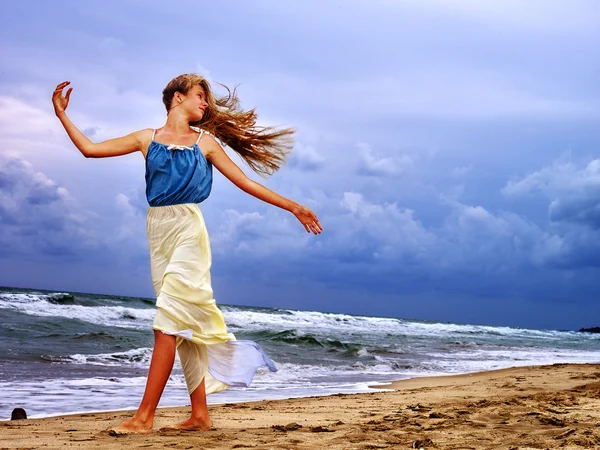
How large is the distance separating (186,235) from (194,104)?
2.71 feet

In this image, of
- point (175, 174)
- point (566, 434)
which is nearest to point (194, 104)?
point (175, 174)

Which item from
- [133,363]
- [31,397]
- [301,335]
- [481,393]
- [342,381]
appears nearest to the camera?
[31,397]

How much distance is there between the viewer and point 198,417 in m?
4.05

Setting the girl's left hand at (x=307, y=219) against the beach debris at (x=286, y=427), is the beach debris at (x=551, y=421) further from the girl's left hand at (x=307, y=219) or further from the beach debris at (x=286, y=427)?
the girl's left hand at (x=307, y=219)

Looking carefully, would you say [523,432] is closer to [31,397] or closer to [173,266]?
[173,266]

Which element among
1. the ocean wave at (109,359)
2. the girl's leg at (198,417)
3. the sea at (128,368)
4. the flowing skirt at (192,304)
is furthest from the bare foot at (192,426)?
the ocean wave at (109,359)

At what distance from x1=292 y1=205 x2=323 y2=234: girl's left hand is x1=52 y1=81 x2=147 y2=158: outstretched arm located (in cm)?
103

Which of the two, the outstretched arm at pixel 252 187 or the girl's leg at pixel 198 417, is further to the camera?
the girl's leg at pixel 198 417

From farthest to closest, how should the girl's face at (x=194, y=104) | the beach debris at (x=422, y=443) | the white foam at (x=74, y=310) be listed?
1. the white foam at (x=74, y=310)
2. the girl's face at (x=194, y=104)
3. the beach debris at (x=422, y=443)

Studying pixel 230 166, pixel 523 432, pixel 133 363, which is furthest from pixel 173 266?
pixel 133 363

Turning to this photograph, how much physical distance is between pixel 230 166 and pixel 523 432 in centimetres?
223

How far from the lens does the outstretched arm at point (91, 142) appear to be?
4.07m

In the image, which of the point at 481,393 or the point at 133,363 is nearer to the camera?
the point at 481,393

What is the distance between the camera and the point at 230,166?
409 centimetres
